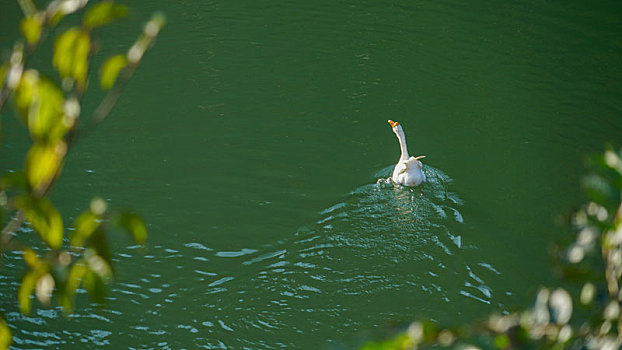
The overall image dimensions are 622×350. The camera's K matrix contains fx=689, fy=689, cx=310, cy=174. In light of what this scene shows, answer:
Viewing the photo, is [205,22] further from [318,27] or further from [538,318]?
[538,318]

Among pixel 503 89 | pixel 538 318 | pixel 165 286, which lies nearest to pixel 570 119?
pixel 503 89

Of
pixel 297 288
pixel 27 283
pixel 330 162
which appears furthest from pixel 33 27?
pixel 330 162

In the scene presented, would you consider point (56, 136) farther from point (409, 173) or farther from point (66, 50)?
point (409, 173)

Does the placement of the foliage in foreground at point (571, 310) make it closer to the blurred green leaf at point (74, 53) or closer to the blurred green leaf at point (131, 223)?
the blurred green leaf at point (131, 223)

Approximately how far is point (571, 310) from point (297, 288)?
3496 mm

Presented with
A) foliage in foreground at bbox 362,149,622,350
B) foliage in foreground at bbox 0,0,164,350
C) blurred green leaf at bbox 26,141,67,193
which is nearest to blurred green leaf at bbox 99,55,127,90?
foliage in foreground at bbox 0,0,164,350

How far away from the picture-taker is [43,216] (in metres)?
0.74

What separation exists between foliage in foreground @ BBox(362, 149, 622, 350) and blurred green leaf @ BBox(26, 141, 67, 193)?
0.37m

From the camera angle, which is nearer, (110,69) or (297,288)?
(110,69)

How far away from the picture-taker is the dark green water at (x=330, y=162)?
404 centimetres

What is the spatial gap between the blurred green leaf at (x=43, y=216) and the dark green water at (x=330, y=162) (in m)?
2.91

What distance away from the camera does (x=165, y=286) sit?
420 cm

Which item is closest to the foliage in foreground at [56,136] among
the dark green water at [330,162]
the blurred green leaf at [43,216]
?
the blurred green leaf at [43,216]

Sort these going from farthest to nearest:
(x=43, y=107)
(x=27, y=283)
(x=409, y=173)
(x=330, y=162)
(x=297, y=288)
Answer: (x=330, y=162), (x=409, y=173), (x=297, y=288), (x=27, y=283), (x=43, y=107)
